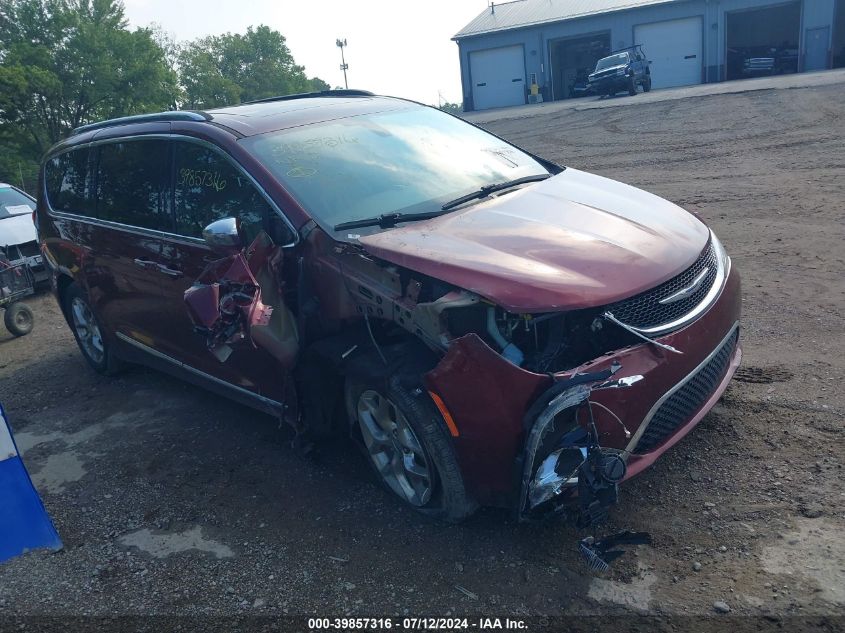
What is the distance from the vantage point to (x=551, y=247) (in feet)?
10.9

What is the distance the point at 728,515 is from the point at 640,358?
35.1 inches

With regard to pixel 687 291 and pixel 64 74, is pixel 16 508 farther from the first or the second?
pixel 64 74

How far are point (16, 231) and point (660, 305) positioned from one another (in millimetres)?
8832

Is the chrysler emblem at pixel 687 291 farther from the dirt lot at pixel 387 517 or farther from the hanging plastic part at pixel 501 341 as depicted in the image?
the dirt lot at pixel 387 517

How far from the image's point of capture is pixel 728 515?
3271 mm

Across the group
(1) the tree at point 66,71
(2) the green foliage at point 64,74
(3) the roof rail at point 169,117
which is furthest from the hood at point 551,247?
(1) the tree at point 66,71

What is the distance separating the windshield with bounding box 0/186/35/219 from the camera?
992cm

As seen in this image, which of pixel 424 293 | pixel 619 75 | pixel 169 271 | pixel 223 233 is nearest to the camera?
pixel 424 293

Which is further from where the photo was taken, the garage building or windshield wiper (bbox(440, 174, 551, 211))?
the garage building

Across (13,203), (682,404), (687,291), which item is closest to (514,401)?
(682,404)

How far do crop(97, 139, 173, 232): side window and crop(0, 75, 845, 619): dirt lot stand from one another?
1436 millimetres

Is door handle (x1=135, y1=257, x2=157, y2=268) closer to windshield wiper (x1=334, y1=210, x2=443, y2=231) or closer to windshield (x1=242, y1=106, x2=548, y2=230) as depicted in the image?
windshield (x1=242, y1=106, x2=548, y2=230)

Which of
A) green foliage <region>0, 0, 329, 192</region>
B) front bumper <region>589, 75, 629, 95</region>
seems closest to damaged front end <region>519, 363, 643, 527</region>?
green foliage <region>0, 0, 329, 192</region>

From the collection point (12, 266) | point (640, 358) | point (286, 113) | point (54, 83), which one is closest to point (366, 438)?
point (640, 358)
